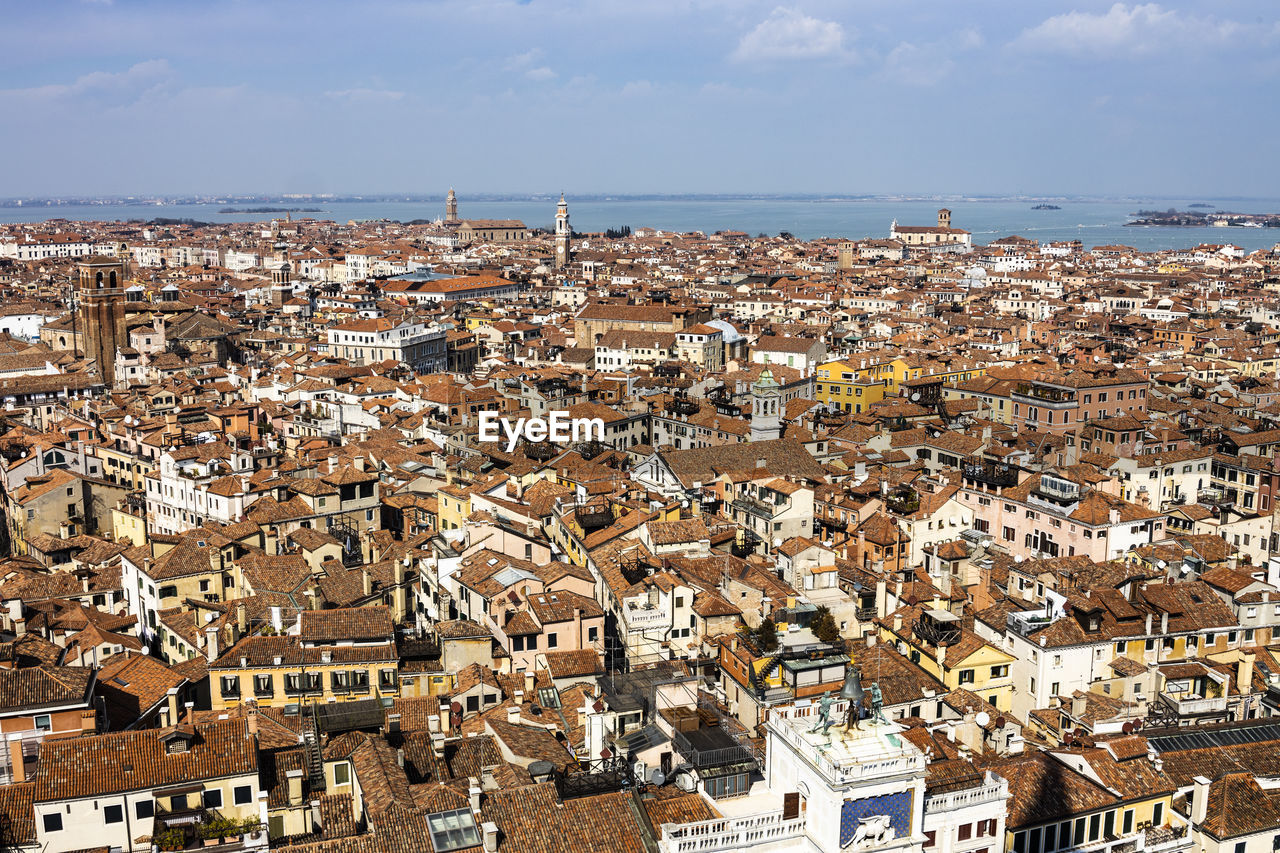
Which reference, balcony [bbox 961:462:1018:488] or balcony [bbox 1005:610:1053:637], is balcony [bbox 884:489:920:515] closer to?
balcony [bbox 961:462:1018:488]

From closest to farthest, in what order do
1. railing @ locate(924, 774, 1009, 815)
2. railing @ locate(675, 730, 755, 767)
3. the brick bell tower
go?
railing @ locate(924, 774, 1009, 815) < railing @ locate(675, 730, 755, 767) < the brick bell tower

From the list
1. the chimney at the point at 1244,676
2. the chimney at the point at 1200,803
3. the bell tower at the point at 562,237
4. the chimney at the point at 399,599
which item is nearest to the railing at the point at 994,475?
the chimney at the point at 1244,676

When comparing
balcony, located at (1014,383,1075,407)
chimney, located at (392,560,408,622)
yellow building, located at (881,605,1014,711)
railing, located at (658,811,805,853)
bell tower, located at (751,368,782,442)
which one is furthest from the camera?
balcony, located at (1014,383,1075,407)

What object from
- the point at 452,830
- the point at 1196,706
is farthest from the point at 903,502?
the point at 452,830

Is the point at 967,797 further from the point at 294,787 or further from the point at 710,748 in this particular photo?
the point at 294,787

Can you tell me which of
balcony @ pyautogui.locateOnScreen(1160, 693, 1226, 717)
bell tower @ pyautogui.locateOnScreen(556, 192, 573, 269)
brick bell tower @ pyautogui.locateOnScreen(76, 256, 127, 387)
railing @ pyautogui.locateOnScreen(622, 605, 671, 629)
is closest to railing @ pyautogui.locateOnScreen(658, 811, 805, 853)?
railing @ pyautogui.locateOnScreen(622, 605, 671, 629)

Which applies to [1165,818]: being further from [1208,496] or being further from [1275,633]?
[1208,496]

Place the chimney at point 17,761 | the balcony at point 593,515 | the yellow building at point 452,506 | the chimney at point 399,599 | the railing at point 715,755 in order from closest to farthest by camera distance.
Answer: the railing at point 715,755, the chimney at point 17,761, the chimney at point 399,599, the balcony at point 593,515, the yellow building at point 452,506

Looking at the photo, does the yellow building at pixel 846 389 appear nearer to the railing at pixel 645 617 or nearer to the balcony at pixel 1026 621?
the balcony at pixel 1026 621
